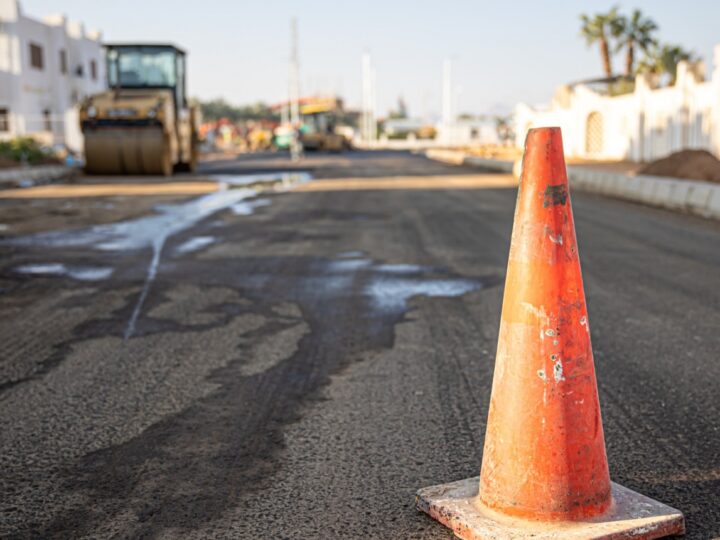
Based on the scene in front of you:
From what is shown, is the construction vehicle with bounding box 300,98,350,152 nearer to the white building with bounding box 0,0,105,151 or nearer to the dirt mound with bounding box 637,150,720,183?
the white building with bounding box 0,0,105,151

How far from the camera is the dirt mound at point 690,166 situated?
16423 mm

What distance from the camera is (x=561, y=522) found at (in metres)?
2.63

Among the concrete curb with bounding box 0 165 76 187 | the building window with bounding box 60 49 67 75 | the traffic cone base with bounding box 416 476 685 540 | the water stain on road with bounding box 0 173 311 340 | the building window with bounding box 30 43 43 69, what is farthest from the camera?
the building window with bounding box 60 49 67 75

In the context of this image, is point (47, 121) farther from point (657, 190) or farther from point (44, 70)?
point (657, 190)

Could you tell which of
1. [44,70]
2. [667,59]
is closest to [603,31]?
[667,59]

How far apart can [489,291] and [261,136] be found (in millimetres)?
68681

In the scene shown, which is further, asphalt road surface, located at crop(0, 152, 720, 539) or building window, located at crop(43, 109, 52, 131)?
building window, located at crop(43, 109, 52, 131)

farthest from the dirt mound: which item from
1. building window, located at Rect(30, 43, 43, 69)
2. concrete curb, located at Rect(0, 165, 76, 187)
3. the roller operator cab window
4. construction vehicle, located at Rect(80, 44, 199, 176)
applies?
building window, located at Rect(30, 43, 43, 69)

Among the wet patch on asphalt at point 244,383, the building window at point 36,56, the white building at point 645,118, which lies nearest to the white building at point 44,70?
the building window at point 36,56

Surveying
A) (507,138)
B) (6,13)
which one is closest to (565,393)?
(6,13)

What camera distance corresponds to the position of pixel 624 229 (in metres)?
11.3

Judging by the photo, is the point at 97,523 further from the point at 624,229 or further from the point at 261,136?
the point at 261,136

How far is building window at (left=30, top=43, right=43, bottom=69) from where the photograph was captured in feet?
149

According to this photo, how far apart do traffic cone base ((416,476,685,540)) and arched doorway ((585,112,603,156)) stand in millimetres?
34621
